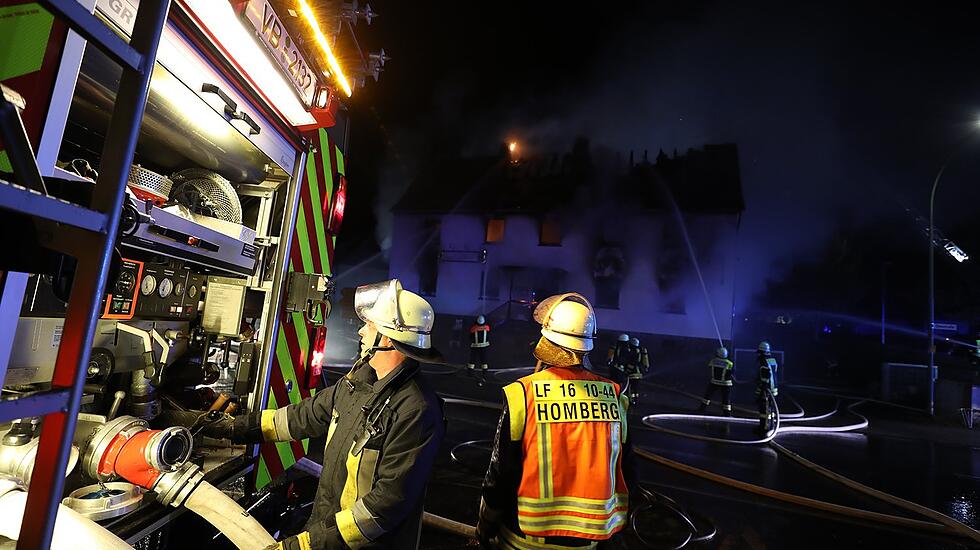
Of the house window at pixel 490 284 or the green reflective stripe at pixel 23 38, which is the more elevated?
the house window at pixel 490 284

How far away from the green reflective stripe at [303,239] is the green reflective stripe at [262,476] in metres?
1.24

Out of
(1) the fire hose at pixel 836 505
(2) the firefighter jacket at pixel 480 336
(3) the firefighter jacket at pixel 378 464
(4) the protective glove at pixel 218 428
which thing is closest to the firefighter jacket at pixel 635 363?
(1) the fire hose at pixel 836 505

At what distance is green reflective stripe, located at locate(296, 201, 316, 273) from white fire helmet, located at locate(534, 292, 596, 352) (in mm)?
1680

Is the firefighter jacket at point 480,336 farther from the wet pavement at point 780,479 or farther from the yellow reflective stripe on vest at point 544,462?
the yellow reflective stripe on vest at point 544,462

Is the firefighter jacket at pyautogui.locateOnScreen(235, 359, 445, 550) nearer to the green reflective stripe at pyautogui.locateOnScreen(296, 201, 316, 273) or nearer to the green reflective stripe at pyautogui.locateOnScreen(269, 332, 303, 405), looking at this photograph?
the green reflective stripe at pyautogui.locateOnScreen(269, 332, 303, 405)

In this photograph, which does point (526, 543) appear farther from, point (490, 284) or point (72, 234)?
point (490, 284)

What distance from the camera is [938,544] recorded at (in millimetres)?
4430

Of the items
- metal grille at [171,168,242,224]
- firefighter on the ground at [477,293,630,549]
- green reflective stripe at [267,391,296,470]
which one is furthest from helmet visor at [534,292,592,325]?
metal grille at [171,168,242,224]

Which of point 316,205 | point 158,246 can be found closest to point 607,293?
point 316,205

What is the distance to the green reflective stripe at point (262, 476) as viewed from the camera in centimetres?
276

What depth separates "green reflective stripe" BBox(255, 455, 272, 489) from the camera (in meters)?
2.76

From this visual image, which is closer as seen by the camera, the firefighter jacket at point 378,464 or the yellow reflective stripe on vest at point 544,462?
the firefighter jacket at point 378,464

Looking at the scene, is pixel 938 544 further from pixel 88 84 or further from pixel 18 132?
pixel 88 84

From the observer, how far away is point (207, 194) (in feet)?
9.14
